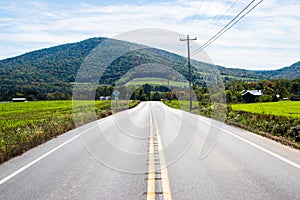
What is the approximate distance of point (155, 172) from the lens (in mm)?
7855

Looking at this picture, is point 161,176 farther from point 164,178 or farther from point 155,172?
point 155,172

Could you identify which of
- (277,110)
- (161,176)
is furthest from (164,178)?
(277,110)

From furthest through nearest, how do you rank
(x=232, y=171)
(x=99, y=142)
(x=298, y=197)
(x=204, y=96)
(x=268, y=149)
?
(x=204, y=96), (x=99, y=142), (x=268, y=149), (x=232, y=171), (x=298, y=197)

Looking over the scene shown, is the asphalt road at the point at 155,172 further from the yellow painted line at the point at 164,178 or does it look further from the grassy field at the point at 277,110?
the grassy field at the point at 277,110

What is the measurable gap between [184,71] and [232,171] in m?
51.4

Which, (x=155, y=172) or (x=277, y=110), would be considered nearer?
(x=155, y=172)

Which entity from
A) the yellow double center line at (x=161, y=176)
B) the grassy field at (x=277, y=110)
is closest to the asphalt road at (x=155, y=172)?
the yellow double center line at (x=161, y=176)

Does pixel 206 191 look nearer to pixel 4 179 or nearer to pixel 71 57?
pixel 4 179

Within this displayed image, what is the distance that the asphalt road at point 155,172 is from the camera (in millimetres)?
6172

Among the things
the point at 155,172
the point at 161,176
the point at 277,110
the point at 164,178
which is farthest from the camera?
the point at 277,110

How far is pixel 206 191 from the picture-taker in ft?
20.3

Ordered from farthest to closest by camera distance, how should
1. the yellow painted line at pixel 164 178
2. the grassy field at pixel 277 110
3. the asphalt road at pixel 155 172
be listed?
the grassy field at pixel 277 110
the asphalt road at pixel 155 172
the yellow painted line at pixel 164 178

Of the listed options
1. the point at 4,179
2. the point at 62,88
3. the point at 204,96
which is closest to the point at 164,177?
the point at 4,179

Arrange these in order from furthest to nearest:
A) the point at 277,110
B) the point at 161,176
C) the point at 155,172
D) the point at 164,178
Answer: the point at 277,110 < the point at 155,172 < the point at 161,176 < the point at 164,178
